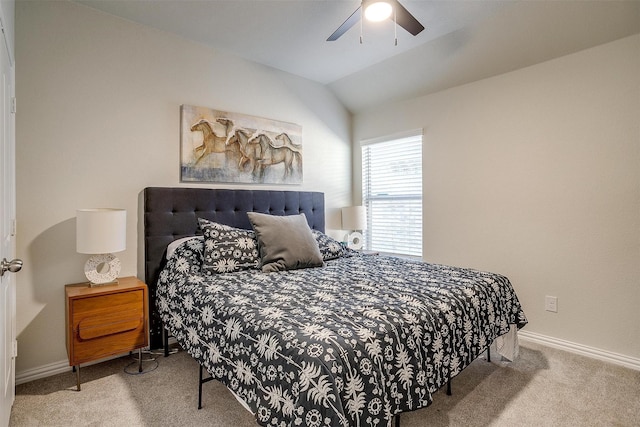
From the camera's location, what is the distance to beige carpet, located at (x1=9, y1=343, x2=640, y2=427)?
1.85m

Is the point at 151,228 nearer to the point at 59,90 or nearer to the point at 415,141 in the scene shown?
the point at 59,90

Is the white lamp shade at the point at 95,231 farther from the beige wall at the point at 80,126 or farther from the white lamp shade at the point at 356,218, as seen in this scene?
the white lamp shade at the point at 356,218

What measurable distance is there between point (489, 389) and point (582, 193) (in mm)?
1670

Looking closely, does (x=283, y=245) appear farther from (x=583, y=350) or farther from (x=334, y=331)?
(x=583, y=350)

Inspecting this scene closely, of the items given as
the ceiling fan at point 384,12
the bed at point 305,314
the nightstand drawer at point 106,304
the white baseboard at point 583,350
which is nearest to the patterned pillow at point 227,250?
the bed at point 305,314

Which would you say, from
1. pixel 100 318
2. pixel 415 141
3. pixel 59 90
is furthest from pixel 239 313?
pixel 415 141

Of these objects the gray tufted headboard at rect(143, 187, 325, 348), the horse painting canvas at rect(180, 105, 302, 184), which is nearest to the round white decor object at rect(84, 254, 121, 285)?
the gray tufted headboard at rect(143, 187, 325, 348)

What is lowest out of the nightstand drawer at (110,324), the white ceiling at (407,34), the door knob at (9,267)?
the nightstand drawer at (110,324)

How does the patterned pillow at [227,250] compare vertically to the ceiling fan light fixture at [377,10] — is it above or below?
below

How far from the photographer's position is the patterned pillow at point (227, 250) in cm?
245

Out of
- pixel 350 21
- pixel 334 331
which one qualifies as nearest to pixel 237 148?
pixel 350 21

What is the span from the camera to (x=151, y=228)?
2.73 m

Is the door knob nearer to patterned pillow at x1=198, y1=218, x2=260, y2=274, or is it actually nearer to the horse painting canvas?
patterned pillow at x1=198, y1=218, x2=260, y2=274

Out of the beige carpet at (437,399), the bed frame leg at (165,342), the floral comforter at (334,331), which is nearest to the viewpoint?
the floral comforter at (334,331)
